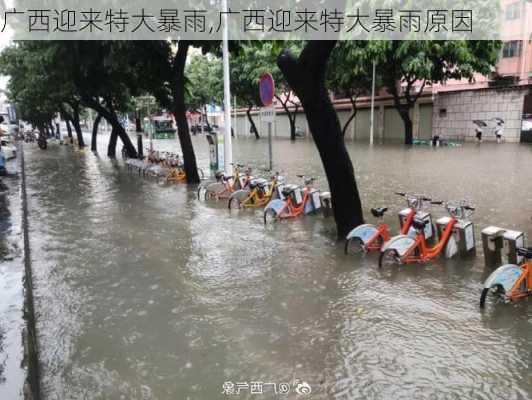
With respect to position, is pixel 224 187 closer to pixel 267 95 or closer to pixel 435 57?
pixel 267 95

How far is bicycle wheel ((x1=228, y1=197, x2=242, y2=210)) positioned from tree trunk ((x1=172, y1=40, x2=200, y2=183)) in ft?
12.1

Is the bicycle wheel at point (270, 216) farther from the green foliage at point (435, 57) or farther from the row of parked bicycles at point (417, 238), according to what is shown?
the green foliage at point (435, 57)

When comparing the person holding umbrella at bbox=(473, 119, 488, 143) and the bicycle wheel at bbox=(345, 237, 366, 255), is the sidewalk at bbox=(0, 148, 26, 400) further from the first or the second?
the person holding umbrella at bbox=(473, 119, 488, 143)

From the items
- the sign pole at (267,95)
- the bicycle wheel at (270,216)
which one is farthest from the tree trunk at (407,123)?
the bicycle wheel at (270,216)

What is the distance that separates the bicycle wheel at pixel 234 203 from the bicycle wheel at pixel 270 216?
4.01ft

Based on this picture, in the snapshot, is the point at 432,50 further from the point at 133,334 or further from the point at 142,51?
the point at 133,334

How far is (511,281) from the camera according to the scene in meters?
4.29

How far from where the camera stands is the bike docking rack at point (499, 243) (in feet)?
16.7

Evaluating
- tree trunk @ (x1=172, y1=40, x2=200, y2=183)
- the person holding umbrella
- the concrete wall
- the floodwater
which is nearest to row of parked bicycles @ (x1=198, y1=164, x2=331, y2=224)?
the floodwater

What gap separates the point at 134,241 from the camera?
22.5 feet

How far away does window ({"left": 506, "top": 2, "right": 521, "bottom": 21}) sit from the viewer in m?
28.8

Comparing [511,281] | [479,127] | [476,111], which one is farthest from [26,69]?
[479,127]

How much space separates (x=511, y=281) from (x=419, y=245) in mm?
1325

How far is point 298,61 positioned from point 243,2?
4.94 m
